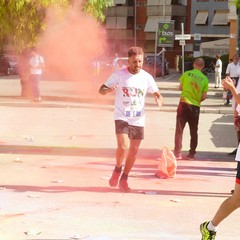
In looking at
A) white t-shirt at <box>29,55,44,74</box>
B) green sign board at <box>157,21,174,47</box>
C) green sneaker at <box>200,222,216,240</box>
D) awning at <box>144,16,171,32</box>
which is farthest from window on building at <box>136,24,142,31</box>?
green sneaker at <box>200,222,216,240</box>

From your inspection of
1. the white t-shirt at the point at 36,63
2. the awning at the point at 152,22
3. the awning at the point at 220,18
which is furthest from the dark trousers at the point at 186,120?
the awning at the point at 220,18

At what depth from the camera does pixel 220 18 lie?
7069 cm

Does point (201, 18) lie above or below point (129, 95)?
above

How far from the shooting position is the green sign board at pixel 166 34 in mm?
40562

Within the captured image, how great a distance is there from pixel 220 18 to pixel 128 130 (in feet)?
212

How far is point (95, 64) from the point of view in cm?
2033

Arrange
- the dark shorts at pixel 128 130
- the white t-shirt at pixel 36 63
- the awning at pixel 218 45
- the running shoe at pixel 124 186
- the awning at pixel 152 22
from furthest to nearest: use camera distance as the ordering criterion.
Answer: the awning at pixel 152 22 → the awning at pixel 218 45 → the white t-shirt at pixel 36 63 → the running shoe at pixel 124 186 → the dark shorts at pixel 128 130

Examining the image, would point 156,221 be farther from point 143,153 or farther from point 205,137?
point 205,137

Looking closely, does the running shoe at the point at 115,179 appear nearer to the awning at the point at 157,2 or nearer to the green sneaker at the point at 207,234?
the green sneaker at the point at 207,234

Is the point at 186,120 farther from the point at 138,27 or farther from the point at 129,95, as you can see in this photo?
the point at 138,27

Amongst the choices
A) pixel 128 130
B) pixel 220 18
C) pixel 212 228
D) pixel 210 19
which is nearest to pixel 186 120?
pixel 128 130

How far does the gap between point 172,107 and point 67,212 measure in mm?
14817

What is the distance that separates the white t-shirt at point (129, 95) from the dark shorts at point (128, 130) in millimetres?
45

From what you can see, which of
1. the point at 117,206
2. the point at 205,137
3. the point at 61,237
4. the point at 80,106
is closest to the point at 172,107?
the point at 80,106
